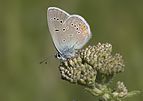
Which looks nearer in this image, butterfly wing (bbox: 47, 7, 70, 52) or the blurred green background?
butterfly wing (bbox: 47, 7, 70, 52)

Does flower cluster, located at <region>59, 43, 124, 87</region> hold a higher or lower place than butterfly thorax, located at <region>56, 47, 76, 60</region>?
lower

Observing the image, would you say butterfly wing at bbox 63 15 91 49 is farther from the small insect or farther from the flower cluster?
the flower cluster

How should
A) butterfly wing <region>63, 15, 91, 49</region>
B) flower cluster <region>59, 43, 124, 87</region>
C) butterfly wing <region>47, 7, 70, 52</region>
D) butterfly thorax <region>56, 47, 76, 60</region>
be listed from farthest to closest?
butterfly wing <region>63, 15, 91, 49</region> → butterfly wing <region>47, 7, 70, 52</region> → butterfly thorax <region>56, 47, 76, 60</region> → flower cluster <region>59, 43, 124, 87</region>

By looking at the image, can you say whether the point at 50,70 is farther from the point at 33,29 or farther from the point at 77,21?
the point at 77,21

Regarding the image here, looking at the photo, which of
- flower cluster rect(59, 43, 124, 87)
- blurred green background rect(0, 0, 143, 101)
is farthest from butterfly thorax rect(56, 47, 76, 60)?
blurred green background rect(0, 0, 143, 101)

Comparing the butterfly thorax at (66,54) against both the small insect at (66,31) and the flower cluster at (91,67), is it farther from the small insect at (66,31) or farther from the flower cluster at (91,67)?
the flower cluster at (91,67)

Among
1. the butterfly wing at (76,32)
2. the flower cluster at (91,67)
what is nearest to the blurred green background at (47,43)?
the butterfly wing at (76,32)
